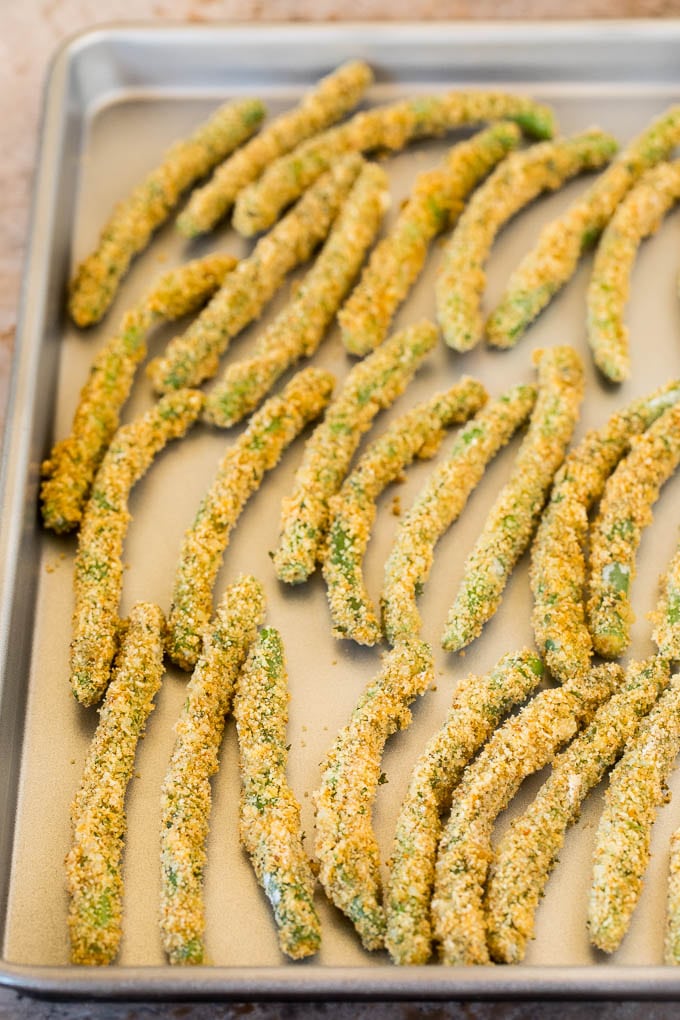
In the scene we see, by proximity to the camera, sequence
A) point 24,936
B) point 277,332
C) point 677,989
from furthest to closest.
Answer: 1. point 277,332
2. point 24,936
3. point 677,989

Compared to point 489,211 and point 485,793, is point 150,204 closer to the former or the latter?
point 489,211

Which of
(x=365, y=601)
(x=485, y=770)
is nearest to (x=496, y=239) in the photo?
(x=365, y=601)

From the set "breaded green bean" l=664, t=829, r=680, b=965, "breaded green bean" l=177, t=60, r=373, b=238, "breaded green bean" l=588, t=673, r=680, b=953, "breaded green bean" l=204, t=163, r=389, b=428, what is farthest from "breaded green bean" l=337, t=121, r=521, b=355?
"breaded green bean" l=664, t=829, r=680, b=965

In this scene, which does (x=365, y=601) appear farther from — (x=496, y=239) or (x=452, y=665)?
(x=496, y=239)

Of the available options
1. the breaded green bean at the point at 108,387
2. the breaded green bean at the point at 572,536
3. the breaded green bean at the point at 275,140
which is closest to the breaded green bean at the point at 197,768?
the breaded green bean at the point at 108,387

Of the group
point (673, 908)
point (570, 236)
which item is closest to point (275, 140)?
point (570, 236)

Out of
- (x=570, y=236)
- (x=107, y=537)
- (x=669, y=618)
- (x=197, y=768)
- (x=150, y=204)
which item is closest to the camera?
(x=197, y=768)

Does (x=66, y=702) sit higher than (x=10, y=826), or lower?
higher
